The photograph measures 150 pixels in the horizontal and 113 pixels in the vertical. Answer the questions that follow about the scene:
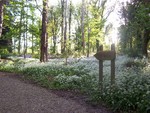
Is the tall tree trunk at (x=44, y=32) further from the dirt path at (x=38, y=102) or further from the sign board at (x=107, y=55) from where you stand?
the sign board at (x=107, y=55)

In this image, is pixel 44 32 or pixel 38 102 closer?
pixel 38 102

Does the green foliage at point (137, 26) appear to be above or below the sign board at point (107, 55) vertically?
above

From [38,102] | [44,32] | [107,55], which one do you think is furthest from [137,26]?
[38,102]

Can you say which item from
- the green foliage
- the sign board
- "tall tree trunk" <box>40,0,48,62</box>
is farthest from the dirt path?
"tall tree trunk" <box>40,0,48,62</box>

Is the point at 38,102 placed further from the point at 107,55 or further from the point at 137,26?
the point at 137,26

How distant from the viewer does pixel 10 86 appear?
36.4ft

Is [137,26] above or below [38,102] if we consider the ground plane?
above

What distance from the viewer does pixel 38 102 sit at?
835cm

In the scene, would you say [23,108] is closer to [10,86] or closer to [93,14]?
[10,86]

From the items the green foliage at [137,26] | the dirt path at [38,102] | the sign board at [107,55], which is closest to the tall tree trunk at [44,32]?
the green foliage at [137,26]

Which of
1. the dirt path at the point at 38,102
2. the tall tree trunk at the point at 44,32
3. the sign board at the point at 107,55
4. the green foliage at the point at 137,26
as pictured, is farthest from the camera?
the tall tree trunk at the point at 44,32

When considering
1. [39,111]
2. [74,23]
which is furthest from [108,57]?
[74,23]

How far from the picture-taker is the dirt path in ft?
24.6

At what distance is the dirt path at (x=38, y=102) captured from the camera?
7.48 m
